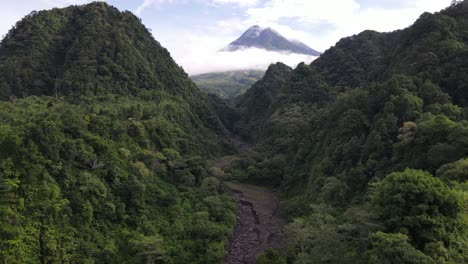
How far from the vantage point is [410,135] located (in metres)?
35.4

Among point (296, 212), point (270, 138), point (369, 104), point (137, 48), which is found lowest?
point (296, 212)

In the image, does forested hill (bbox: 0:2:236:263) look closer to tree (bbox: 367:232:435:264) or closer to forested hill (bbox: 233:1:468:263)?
forested hill (bbox: 233:1:468:263)

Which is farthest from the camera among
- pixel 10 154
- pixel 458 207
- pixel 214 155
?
pixel 214 155

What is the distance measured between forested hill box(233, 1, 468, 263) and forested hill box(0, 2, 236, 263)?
9925 mm

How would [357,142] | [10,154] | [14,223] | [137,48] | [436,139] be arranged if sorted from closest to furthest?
[14,223]
[10,154]
[436,139]
[357,142]
[137,48]

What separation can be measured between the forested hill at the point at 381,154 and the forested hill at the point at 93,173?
32.6ft

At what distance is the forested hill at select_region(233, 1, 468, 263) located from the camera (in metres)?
20.4

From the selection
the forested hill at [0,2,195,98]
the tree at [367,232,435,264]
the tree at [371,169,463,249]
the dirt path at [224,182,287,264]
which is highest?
the forested hill at [0,2,195,98]

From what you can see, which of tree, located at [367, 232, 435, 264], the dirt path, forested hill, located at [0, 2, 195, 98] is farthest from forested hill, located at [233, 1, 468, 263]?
forested hill, located at [0, 2, 195, 98]

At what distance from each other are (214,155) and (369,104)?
32151 mm

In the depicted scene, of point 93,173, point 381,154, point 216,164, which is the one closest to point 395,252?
point 381,154

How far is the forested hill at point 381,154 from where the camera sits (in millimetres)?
20406

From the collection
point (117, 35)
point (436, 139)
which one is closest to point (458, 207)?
point (436, 139)

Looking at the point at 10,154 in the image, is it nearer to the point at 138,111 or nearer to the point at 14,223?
the point at 14,223
